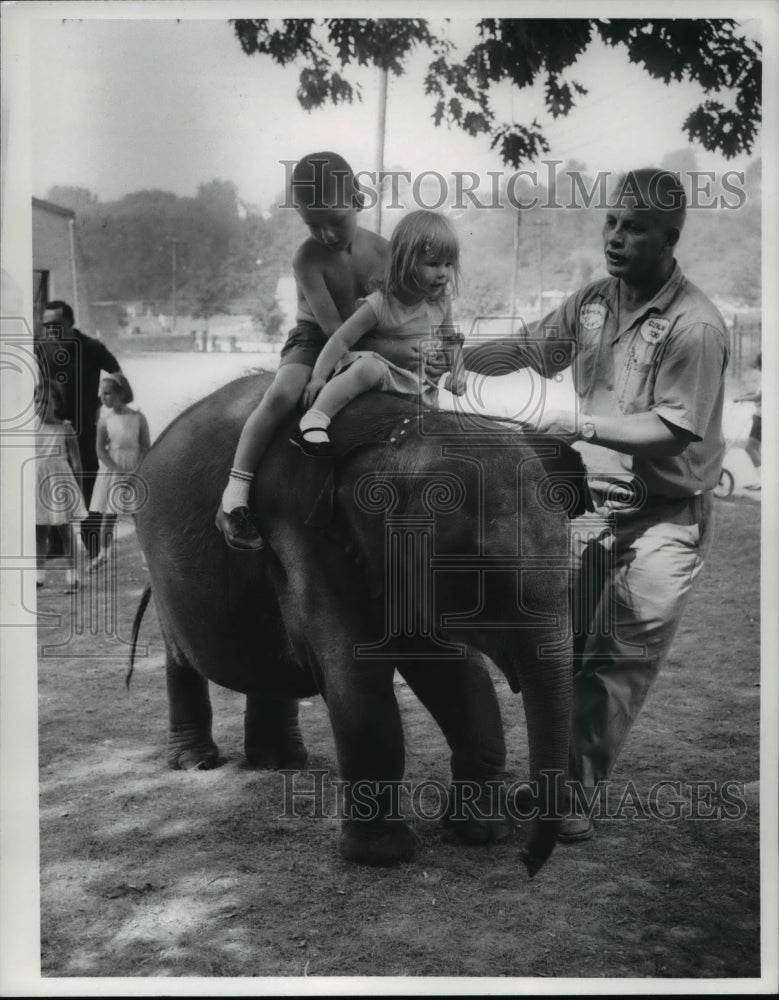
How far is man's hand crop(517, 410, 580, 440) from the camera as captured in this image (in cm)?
335

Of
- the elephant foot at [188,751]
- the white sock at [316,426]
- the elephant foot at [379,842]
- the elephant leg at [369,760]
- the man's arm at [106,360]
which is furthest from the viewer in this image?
the elephant foot at [188,751]

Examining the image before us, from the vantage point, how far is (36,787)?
11.7 ft

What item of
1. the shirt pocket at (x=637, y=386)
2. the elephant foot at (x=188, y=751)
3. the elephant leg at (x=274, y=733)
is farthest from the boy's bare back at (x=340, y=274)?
the elephant foot at (x=188, y=751)

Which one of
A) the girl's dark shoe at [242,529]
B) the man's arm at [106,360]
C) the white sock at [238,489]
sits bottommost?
the girl's dark shoe at [242,529]

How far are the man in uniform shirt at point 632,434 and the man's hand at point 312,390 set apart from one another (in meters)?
0.48

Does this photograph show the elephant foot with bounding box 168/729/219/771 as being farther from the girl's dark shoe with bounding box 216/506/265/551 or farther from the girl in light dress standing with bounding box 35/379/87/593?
the girl's dark shoe with bounding box 216/506/265/551

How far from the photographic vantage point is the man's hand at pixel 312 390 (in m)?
3.29

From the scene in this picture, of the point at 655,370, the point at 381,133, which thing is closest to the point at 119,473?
the point at 381,133

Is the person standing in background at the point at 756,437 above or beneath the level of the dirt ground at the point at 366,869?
above

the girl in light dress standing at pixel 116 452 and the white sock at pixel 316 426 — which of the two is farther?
the girl in light dress standing at pixel 116 452

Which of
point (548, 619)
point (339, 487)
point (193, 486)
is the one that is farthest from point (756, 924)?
point (193, 486)

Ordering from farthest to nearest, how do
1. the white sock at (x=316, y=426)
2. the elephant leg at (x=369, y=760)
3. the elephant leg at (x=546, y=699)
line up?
1. the elephant leg at (x=369, y=760)
2. the white sock at (x=316, y=426)
3. the elephant leg at (x=546, y=699)

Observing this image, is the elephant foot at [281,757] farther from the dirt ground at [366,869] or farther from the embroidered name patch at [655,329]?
the embroidered name patch at [655,329]

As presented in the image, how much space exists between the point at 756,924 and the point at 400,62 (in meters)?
2.67
